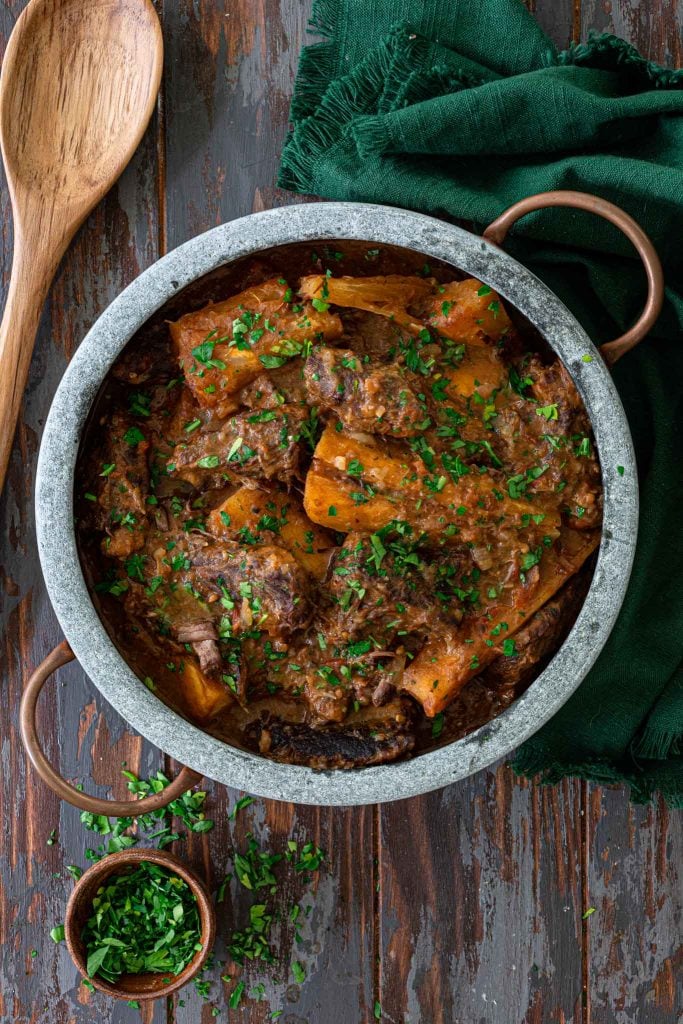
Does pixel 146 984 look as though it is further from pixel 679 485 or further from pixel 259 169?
pixel 259 169

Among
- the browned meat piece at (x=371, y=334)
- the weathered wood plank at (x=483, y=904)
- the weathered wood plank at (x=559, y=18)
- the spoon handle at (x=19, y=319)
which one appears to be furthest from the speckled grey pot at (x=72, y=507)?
the weathered wood plank at (x=559, y=18)

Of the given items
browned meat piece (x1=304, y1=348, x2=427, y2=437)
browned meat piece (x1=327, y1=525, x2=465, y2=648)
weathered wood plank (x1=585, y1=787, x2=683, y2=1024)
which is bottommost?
weathered wood plank (x1=585, y1=787, x2=683, y2=1024)

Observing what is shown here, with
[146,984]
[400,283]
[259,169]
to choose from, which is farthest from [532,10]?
[146,984]

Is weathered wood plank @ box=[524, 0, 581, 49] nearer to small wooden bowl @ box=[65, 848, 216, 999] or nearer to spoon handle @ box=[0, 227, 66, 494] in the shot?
spoon handle @ box=[0, 227, 66, 494]

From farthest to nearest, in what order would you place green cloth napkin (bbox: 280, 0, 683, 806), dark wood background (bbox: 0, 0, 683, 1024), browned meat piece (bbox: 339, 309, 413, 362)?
dark wood background (bbox: 0, 0, 683, 1024)
green cloth napkin (bbox: 280, 0, 683, 806)
browned meat piece (bbox: 339, 309, 413, 362)

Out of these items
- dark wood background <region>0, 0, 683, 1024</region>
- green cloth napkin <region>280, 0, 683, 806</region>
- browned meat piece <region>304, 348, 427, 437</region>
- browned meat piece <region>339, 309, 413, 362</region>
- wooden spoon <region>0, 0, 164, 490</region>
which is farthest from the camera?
dark wood background <region>0, 0, 683, 1024</region>

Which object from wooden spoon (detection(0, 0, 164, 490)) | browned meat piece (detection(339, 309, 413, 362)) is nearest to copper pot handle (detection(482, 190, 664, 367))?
browned meat piece (detection(339, 309, 413, 362))

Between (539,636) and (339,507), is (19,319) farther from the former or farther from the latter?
(539,636)

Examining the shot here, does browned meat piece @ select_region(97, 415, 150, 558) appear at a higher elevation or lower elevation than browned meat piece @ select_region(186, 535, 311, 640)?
higher
